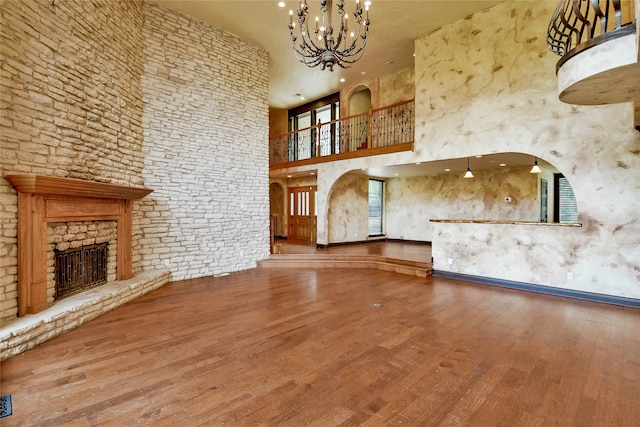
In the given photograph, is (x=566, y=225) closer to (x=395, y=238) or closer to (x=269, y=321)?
(x=269, y=321)

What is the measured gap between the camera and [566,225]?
5074 millimetres

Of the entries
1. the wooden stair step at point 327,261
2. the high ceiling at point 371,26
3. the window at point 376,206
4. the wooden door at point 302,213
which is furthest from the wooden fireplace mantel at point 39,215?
the window at point 376,206

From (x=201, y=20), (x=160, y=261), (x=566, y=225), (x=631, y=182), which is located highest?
(x=201, y=20)

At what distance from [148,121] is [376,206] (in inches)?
301

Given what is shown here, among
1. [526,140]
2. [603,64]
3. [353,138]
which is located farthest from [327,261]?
[603,64]

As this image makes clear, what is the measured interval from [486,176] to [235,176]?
6.89 m

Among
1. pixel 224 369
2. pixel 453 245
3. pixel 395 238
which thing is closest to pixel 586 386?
pixel 224 369

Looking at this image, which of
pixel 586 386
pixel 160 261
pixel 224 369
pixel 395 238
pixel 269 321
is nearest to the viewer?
pixel 586 386

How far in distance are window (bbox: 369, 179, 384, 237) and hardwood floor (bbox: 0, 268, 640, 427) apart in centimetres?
624

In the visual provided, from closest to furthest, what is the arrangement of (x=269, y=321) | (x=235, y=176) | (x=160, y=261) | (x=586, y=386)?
(x=586, y=386) < (x=269, y=321) < (x=160, y=261) < (x=235, y=176)

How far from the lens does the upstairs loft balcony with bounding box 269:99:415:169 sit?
27.5ft

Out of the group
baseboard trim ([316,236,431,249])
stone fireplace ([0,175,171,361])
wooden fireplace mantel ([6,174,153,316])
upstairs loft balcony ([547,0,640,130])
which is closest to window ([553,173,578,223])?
baseboard trim ([316,236,431,249])

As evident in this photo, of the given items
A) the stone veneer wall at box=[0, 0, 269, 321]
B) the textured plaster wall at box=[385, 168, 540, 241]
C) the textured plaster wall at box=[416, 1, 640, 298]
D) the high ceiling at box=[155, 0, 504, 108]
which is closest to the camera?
the stone veneer wall at box=[0, 0, 269, 321]

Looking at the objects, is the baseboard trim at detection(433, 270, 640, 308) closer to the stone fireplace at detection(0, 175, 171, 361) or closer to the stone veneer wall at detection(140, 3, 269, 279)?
the stone veneer wall at detection(140, 3, 269, 279)
